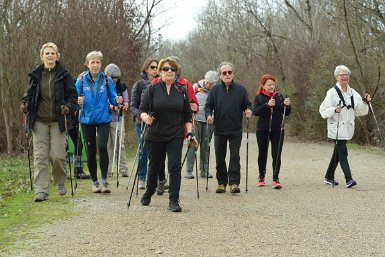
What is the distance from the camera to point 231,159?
1051 cm

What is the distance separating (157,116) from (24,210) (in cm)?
217

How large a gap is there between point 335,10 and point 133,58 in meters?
8.34

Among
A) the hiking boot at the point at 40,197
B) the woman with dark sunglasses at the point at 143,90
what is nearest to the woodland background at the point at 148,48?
the woman with dark sunglasses at the point at 143,90

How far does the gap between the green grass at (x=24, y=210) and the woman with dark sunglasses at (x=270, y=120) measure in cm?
309

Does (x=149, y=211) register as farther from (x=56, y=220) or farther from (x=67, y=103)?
(x=67, y=103)

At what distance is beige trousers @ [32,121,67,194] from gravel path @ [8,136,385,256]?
575 mm

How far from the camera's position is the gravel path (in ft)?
21.3

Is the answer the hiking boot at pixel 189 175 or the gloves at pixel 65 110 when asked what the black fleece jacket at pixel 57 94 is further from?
the hiking boot at pixel 189 175

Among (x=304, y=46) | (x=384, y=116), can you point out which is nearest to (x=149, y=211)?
(x=384, y=116)

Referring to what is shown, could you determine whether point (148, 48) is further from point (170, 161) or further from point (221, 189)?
point (170, 161)

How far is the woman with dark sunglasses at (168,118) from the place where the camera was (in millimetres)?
Result: 8719

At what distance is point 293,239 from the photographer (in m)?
6.94

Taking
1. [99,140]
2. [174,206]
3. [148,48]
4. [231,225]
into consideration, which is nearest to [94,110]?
[99,140]

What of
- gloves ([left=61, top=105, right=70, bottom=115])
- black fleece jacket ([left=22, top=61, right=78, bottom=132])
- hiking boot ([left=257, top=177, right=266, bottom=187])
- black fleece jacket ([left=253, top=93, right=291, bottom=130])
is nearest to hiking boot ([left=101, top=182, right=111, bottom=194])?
black fleece jacket ([left=22, top=61, right=78, bottom=132])
